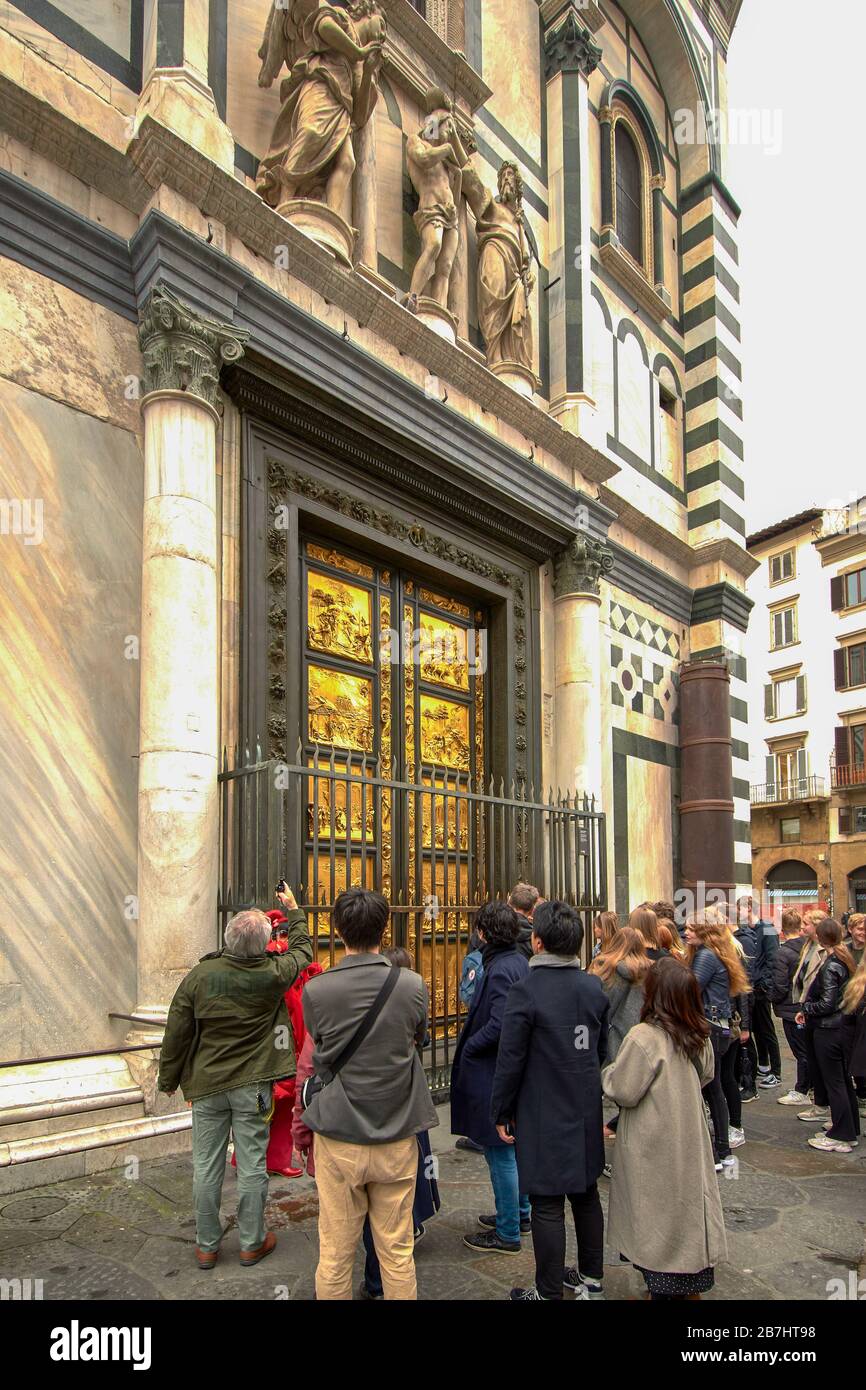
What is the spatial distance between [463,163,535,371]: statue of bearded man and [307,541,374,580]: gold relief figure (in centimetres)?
320

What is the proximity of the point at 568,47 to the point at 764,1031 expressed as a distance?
1188cm

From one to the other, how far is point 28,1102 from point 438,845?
15.8 feet

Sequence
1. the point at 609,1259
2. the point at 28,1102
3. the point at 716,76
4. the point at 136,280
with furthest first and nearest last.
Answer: the point at 716,76 < the point at 136,280 < the point at 28,1102 < the point at 609,1259

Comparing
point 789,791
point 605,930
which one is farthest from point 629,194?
point 789,791

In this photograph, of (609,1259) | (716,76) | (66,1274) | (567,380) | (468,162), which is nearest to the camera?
(66,1274)

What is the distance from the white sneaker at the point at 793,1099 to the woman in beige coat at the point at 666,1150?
16.4ft

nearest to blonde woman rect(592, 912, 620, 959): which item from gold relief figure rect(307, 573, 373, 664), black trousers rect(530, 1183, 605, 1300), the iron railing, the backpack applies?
the backpack

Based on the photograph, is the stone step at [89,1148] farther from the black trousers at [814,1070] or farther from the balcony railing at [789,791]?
the balcony railing at [789,791]

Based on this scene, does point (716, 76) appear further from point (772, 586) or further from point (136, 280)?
point (772, 586)

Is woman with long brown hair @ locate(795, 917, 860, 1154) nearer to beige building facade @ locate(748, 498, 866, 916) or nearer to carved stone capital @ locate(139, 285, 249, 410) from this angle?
carved stone capital @ locate(139, 285, 249, 410)

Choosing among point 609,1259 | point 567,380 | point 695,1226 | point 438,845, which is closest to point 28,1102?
point 609,1259

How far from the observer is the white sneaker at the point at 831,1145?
→ 22.4 ft

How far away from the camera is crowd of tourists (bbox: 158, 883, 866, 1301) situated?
3.62 meters

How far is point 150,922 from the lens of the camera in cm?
634
